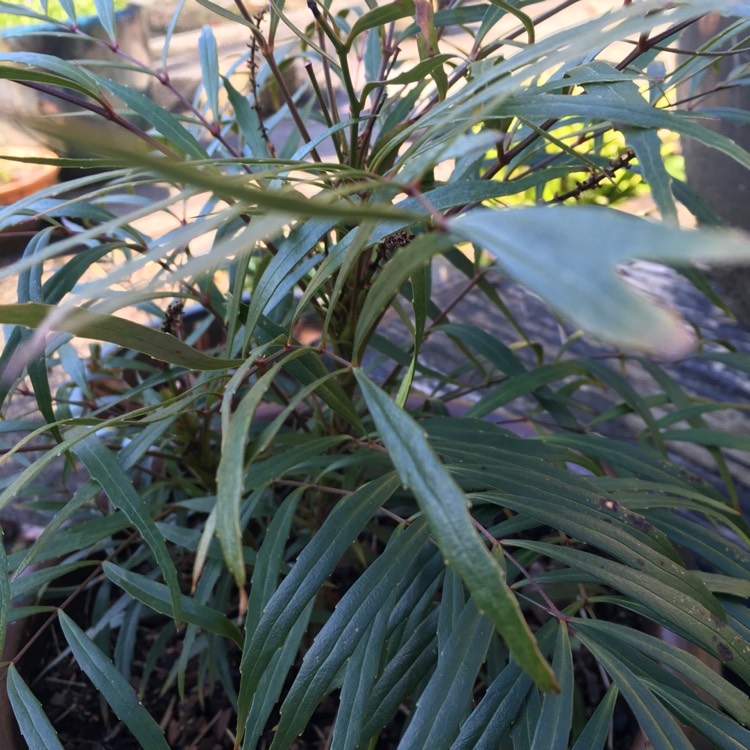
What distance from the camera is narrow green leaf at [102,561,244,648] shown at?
0.36 metres

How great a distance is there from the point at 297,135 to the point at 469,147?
434mm

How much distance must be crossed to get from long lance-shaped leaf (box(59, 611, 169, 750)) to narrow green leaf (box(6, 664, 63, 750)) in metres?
0.03

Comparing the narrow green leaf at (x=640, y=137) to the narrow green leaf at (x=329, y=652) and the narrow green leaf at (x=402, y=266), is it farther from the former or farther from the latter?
the narrow green leaf at (x=329, y=652)

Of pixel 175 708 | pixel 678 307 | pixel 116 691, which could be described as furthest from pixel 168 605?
pixel 678 307

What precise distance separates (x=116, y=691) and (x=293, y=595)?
13cm

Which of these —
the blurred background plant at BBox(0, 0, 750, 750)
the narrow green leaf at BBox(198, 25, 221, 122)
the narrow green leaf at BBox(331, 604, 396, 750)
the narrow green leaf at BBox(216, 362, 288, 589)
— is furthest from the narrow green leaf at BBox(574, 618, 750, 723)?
the narrow green leaf at BBox(198, 25, 221, 122)

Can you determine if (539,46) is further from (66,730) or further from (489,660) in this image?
(66,730)


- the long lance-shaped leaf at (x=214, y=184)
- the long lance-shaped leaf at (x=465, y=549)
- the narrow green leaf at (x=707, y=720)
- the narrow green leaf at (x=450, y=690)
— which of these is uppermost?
the long lance-shaped leaf at (x=214, y=184)

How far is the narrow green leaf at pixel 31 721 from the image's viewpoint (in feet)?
1.08

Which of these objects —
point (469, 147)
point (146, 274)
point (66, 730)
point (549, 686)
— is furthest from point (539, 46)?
point (146, 274)

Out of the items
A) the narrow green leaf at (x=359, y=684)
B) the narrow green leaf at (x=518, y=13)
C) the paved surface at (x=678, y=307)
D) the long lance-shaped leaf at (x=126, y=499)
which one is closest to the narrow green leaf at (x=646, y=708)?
the narrow green leaf at (x=359, y=684)

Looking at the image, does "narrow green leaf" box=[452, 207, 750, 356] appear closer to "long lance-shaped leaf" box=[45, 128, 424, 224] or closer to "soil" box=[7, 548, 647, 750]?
"long lance-shaped leaf" box=[45, 128, 424, 224]

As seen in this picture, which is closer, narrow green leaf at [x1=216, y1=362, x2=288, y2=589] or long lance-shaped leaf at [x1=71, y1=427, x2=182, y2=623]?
narrow green leaf at [x1=216, y1=362, x2=288, y2=589]

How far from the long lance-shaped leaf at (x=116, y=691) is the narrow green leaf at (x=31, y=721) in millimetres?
29
